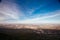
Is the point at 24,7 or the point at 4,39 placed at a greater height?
the point at 24,7

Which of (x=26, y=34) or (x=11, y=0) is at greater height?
(x=11, y=0)

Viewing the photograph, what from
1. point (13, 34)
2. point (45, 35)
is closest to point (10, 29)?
point (13, 34)

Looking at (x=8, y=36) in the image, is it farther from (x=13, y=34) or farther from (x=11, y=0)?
(x=11, y=0)

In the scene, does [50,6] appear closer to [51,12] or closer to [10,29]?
[51,12]

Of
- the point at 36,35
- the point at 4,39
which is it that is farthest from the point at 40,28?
the point at 4,39

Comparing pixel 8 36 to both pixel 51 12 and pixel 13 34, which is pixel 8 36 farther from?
pixel 51 12
